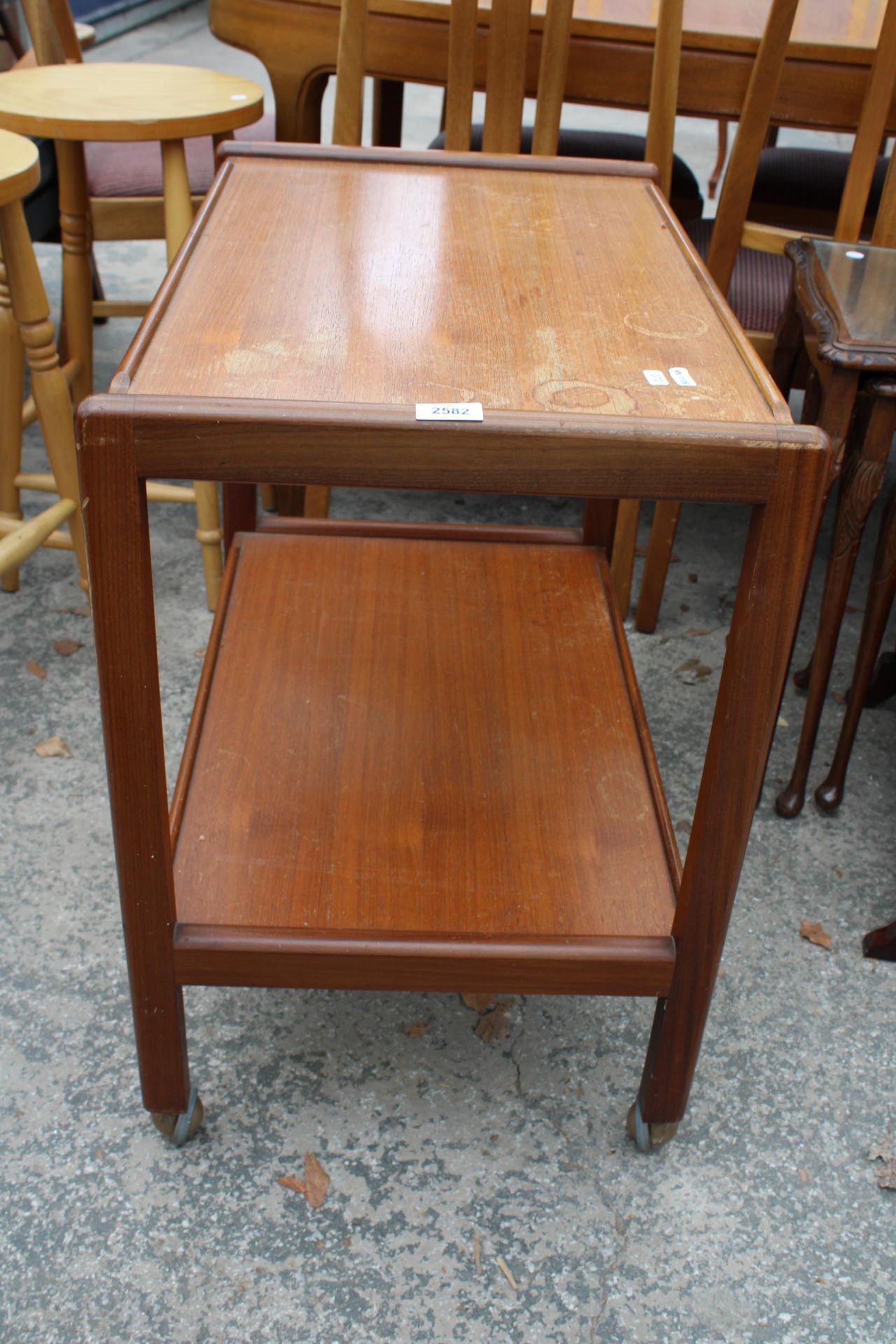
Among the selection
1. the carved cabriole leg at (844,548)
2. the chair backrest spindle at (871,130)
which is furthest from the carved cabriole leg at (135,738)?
the chair backrest spindle at (871,130)

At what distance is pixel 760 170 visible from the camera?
2807 millimetres

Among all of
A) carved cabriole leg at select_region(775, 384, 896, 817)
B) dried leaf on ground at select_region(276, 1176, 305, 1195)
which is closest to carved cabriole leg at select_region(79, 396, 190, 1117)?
dried leaf on ground at select_region(276, 1176, 305, 1195)

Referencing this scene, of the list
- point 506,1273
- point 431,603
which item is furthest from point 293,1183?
point 431,603

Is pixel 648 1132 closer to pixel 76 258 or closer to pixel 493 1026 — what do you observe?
pixel 493 1026

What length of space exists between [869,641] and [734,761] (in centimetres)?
75

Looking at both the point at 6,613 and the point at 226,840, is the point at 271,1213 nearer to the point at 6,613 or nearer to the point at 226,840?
the point at 226,840

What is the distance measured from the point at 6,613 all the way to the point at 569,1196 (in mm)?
1519

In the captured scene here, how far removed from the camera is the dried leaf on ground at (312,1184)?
4.20ft

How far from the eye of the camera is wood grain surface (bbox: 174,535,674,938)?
49.0 inches

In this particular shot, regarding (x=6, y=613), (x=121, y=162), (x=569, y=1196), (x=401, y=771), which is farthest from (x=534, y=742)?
(x=121, y=162)

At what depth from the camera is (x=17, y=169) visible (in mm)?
1679

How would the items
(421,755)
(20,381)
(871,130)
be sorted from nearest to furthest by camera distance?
(421,755) < (871,130) < (20,381)

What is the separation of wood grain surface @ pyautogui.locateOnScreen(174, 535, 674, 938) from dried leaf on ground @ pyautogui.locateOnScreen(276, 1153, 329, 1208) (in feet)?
1.03

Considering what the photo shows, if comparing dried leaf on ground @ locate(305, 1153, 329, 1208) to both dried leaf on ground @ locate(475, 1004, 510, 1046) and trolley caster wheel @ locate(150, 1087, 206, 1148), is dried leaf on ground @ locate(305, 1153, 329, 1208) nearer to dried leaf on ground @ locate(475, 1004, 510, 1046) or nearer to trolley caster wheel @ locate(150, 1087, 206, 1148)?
trolley caster wheel @ locate(150, 1087, 206, 1148)
